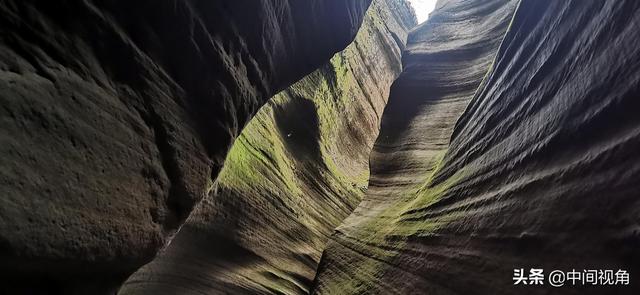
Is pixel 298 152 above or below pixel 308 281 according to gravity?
above

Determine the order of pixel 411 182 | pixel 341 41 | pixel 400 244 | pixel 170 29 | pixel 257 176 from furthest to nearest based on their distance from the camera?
pixel 411 182 → pixel 257 176 → pixel 341 41 → pixel 400 244 → pixel 170 29

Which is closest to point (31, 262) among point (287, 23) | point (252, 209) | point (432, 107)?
point (287, 23)

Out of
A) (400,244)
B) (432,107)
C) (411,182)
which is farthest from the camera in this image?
(432,107)

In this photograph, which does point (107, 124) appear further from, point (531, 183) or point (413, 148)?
point (413, 148)

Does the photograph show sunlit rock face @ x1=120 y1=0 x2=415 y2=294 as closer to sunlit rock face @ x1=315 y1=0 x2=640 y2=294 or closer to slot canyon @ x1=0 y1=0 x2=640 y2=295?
slot canyon @ x1=0 y1=0 x2=640 y2=295

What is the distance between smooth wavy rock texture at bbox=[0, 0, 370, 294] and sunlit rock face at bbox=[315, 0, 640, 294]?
255 cm

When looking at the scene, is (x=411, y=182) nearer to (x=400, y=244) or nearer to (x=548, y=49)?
(x=400, y=244)

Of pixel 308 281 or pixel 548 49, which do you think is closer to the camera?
pixel 548 49

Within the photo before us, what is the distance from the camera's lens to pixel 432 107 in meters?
11.9

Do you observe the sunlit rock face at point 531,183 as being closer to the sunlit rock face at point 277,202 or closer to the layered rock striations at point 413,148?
the layered rock striations at point 413,148

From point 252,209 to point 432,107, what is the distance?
755 cm

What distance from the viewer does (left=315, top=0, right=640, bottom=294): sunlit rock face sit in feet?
8.70

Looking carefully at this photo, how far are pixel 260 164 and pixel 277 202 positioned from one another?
0.69m

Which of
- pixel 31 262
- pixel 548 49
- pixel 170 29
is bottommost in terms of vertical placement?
pixel 31 262
